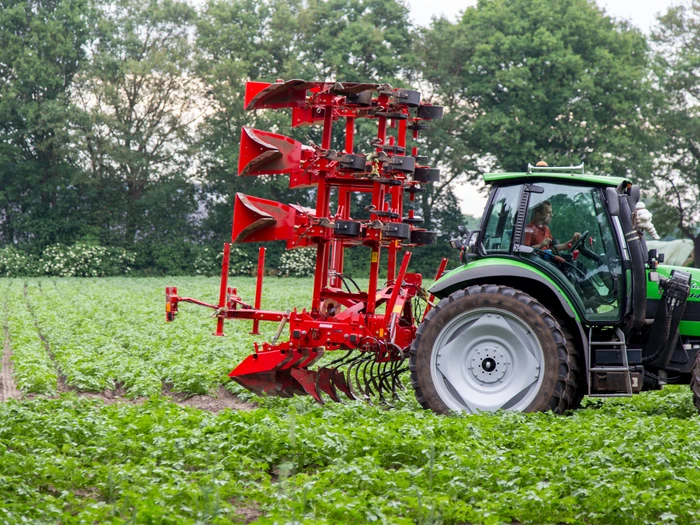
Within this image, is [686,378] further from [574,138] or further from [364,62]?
[364,62]

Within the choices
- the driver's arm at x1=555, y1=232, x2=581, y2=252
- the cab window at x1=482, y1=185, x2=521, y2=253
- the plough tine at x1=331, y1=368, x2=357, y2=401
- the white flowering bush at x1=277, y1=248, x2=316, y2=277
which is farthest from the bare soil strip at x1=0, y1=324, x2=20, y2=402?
the white flowering bush at x1=277, y1=248, x2=316, y2=277

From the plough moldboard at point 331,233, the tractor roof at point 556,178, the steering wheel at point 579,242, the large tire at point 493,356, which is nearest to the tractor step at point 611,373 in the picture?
the large tire at point 493,356

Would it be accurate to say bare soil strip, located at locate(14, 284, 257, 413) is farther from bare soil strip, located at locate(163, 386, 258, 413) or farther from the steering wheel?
the steering wheel

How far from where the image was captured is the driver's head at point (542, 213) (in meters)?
8.83

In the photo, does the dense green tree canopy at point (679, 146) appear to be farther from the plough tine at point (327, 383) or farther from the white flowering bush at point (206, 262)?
the plough tine at point (327, 383)

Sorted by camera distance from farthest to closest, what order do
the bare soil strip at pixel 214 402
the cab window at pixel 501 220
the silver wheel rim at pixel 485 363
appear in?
the bare soil strip at pixel 214 402 → the cab window at pixel 501 220 → the silver wheel rim at pixel 485 363

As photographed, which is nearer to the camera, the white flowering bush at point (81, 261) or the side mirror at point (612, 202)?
the side mirror at point (612, 202)

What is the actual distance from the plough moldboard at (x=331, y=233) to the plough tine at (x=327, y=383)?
0.01 meters

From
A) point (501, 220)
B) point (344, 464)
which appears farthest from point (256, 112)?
point (344, 464)

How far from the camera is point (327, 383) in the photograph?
10.1 metres

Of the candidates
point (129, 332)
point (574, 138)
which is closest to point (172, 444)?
point (129, 332)

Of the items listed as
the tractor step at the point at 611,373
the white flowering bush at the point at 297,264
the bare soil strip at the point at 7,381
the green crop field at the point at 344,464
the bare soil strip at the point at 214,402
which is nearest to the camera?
the green crop field at the point at 344,464

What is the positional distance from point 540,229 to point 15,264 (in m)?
37.6

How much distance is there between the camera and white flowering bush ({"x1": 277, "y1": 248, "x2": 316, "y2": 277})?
43125mm
